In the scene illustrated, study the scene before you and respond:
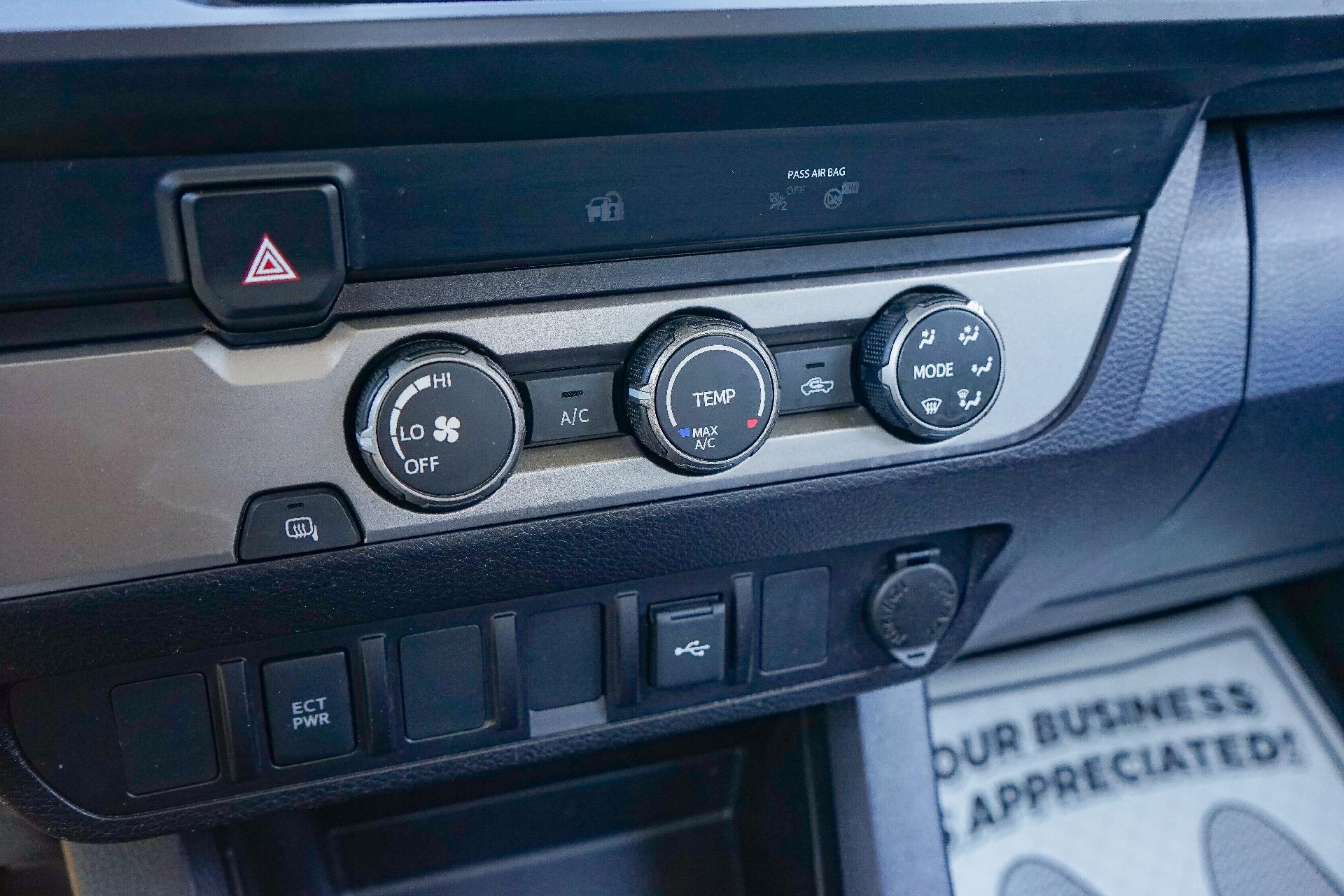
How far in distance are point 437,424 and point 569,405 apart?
0.23ft

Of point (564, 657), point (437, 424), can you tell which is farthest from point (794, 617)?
point (437, 424)

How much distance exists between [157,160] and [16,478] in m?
0.15

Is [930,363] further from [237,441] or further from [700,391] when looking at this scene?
[237,441]

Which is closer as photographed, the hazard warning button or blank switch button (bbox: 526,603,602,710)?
the hazard warning button

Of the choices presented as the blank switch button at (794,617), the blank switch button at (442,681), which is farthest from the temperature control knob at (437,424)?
the blank switch button at (794,617)

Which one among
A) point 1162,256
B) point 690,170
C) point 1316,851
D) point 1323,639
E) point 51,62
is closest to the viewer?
point 51,62

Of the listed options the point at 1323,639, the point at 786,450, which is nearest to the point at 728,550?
the point at 786,450

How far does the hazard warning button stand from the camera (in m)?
0.45

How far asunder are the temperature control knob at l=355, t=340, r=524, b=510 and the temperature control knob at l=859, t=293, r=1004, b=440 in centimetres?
20

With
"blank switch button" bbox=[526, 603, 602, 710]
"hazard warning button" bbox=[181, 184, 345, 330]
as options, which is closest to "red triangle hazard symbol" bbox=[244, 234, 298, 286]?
"hazard warning button" bbox=[181, 184, 345, 330]

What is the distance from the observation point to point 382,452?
49cm

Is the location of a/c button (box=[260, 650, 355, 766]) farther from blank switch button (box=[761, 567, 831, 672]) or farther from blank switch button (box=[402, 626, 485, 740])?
blank switch button (box=[761, 567, 831, 672])

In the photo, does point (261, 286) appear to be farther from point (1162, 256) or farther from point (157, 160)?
point (1162, 256)

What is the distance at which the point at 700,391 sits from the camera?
53cm
